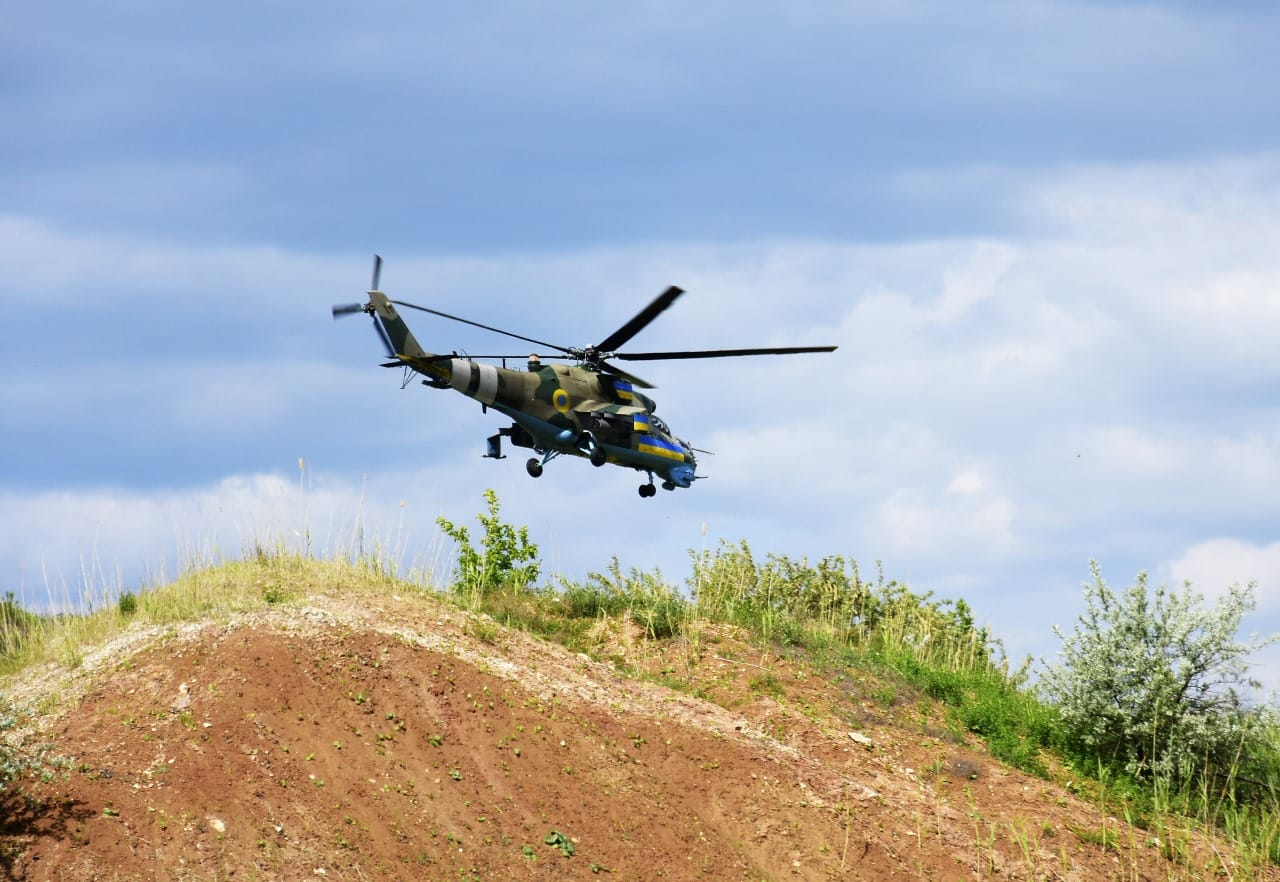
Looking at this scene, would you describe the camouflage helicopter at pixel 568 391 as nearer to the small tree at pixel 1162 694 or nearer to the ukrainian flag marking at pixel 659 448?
the ukrainian flag marking at pixel 659 448

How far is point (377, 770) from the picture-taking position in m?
15.2

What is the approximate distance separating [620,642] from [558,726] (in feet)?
15.7

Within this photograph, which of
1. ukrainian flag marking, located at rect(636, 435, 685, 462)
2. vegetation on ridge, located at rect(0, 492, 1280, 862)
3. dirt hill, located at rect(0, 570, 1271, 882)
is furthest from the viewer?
ukrainian flag marking, located at rect(636, 435, 685, 462)

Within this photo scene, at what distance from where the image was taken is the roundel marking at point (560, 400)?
22938 mm

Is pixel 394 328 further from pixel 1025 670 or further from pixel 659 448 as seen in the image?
pixel 1025 670

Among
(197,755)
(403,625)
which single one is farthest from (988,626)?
(197,755)

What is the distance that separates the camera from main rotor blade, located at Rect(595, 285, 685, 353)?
23.0 metres

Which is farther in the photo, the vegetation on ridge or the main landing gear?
the main landing gear

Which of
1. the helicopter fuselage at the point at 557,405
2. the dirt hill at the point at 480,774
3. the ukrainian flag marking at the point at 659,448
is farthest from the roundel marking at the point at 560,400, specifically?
the dirt hill at the point at 480,774

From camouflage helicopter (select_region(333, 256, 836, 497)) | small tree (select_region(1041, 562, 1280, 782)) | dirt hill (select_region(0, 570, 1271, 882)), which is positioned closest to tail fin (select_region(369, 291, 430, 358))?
camouflage helicopter (select_region(333, 256, 836, 497))

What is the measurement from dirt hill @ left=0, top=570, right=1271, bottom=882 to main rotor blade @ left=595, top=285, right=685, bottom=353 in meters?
6.47

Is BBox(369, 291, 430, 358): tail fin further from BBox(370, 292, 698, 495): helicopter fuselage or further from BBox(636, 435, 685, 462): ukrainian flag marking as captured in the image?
BBox(636, 435, 685, 462): ukrainian flag marking

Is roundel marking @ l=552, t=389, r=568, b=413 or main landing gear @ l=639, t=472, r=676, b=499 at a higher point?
roundel marking @ l=552, t=389, r=568, b=413

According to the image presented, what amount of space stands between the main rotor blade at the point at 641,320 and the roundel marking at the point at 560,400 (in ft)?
4.88
